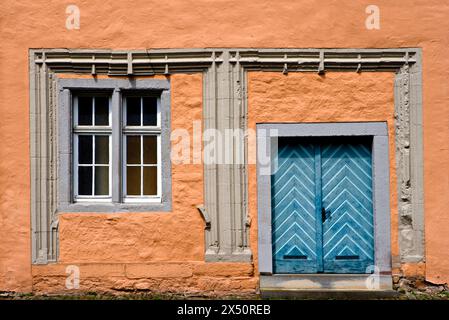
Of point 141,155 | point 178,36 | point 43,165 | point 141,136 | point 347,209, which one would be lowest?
point 347,209

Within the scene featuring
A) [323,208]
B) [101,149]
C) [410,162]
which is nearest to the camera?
[410,162]

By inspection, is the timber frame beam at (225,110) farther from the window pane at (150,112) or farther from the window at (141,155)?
the window at (141,155)

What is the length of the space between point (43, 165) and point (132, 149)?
1226mm

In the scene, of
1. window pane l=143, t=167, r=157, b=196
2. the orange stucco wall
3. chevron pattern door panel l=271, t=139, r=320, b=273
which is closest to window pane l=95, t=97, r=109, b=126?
the orange stucco wall

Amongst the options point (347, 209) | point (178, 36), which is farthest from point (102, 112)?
point (347, 209)

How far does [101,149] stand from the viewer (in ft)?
24.4

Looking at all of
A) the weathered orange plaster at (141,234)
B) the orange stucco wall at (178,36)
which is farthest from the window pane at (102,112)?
the weathered orange plaster at (141,234)

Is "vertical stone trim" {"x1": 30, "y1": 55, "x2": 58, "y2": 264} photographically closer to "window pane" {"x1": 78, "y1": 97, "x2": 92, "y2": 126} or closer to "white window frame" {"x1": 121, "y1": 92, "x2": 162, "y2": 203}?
"window pane" {"x1": 78, "y1": 97, "x2": 92, "y2": 126}

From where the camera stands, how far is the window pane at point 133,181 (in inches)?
293

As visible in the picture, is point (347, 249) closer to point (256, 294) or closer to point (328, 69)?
point (256, 294)

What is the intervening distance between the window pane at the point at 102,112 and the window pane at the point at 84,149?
0.86 ft

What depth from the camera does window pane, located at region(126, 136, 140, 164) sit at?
293 inches

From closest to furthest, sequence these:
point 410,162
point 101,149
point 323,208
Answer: point 410,162, point 323,208, point 101,149

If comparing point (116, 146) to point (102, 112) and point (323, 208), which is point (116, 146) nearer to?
point (102, 112)
